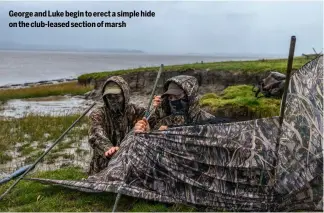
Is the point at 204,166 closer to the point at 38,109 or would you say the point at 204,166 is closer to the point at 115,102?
the point at 115,102

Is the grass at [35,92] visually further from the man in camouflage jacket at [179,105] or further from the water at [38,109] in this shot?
the man in camouflage jacket at [179,105]

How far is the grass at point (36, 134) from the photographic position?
1303 cm

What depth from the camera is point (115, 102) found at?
880cm

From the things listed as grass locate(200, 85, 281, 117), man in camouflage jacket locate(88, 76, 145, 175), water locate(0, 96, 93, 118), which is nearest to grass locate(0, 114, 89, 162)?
man in camouflage jacket locate(88, 76, 145, 175)

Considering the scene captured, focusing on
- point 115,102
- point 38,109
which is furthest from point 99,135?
point 38,109

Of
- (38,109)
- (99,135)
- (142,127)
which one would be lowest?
(38,109)

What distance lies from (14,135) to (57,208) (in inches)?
318

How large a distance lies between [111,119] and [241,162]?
2.98 metres

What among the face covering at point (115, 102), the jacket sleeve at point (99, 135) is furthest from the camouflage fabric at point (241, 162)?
the face covering at point (115, 102)

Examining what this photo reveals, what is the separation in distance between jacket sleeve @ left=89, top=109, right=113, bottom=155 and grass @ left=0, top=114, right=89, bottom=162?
3874 millimetres

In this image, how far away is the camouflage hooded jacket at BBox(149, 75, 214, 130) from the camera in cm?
800

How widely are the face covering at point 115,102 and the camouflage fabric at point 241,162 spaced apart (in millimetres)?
1499

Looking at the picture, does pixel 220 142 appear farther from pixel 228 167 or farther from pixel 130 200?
pixel 130 200

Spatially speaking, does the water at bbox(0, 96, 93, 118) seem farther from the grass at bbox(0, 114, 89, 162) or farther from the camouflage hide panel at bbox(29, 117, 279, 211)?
the camouflage hide panel at bbox(29, 117, 279, 211)
